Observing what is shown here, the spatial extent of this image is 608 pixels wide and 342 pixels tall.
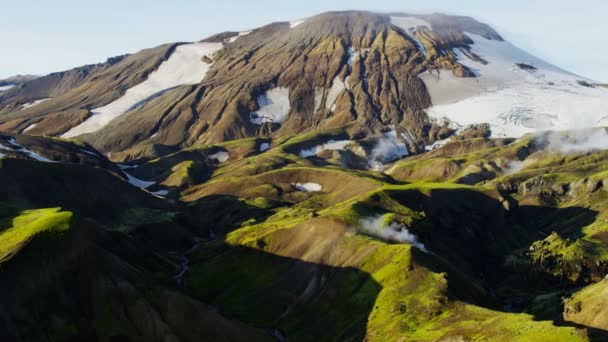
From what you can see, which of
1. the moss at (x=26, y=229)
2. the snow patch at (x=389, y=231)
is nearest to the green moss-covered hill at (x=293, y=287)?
the moss at (x=26, y=229)

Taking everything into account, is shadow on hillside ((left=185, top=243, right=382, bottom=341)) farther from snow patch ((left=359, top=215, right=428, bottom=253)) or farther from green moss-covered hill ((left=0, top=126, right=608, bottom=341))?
snow patch ((left=359, top=215, right=428, bottom=253))

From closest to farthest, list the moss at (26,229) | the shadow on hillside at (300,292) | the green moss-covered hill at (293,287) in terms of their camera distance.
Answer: the green moss-covered hill at (293,287), the moss at (26,229), the shadow on hillside at (300,292)

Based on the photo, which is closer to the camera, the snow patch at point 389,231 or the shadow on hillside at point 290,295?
the shadow on hillside at point 290,295

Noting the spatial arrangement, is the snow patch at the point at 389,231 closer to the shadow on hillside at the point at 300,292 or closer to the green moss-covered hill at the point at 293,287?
the green moss-covered hill at the point at 293,287

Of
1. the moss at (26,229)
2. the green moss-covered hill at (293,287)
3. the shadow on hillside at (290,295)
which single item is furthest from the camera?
the shadow on hillside at (290,295)

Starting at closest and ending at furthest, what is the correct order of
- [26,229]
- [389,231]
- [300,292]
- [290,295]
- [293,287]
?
[26,229], [290,295], [300,292], [293,287], [389,231]

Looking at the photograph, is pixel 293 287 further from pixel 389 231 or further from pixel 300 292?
pixel 389 231

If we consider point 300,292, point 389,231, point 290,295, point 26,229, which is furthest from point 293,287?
point 26,229

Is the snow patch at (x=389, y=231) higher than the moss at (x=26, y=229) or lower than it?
lower
